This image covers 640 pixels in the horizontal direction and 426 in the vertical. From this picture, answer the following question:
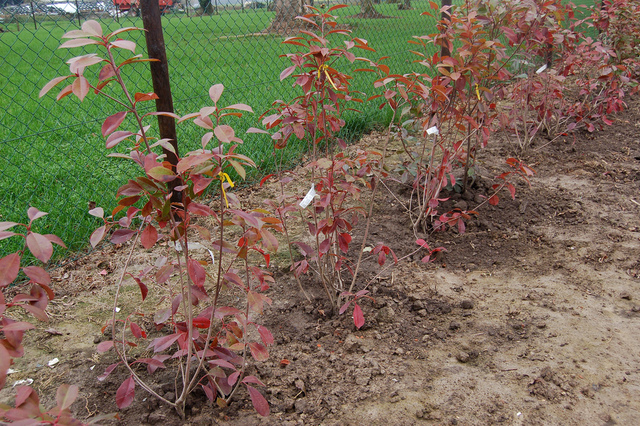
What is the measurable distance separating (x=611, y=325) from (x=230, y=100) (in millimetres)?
3630

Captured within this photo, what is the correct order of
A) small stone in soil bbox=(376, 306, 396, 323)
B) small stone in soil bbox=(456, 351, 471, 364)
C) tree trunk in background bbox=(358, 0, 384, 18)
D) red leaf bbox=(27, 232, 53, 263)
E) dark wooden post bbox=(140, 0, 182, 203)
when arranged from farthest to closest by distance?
tree trunk in background bbox=(358, 0, 384, 18) < dark wooden post bbox=(140, 0, 182, 203) < small stone in soil bbox=(376, 306, 396, 323) < small stone in soil bbox=(456, 351, 471, 364) < red leaf bbox=(27, 232, 53, 263)

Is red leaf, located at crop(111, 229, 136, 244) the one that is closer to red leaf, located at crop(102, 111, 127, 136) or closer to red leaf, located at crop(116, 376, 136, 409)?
red leaf, located at crop(102, 111, 127, 136)

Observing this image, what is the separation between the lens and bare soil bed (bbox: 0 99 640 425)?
1606mm

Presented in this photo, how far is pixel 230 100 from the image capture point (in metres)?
4.44

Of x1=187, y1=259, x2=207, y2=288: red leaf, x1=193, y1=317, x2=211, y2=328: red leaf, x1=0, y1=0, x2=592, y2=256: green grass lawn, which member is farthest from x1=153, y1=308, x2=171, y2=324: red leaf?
x1=0, y1=0, x2=592, y2=256: green grass lawn

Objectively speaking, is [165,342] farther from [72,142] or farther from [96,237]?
[72,142]

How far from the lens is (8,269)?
100cm

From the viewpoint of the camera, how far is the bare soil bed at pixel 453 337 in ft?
5.27

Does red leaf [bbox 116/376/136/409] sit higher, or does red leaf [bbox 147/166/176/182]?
red leaf [bbox 147/166/176/182]

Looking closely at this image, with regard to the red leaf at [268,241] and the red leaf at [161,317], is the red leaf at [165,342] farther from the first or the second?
the red leaf at [268,241]

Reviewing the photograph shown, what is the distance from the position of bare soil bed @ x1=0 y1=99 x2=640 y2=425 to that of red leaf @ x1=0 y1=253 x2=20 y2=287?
2.62 ft

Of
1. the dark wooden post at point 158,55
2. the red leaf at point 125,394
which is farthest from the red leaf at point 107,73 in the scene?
the dark wooden post at point 158,55

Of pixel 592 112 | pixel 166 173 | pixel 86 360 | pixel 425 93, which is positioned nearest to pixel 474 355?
pixel 425 93

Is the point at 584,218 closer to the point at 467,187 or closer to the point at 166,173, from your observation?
the point at 467,187
